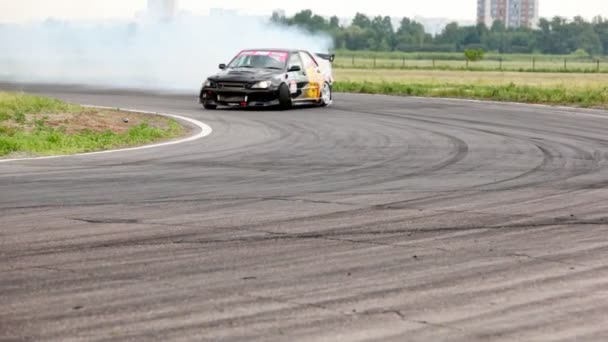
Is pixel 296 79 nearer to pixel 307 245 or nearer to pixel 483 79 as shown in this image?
pixel 307 245

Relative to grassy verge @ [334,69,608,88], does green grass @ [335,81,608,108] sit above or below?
above

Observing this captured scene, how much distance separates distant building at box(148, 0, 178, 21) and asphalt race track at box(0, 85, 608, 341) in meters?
36.3

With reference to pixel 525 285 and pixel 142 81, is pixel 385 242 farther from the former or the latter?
pixel 142 81

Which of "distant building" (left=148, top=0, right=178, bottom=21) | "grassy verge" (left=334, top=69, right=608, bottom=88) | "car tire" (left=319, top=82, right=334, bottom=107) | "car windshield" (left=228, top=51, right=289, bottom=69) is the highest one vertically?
"distant building" (left=148, top=0, right=178, bottom=21)

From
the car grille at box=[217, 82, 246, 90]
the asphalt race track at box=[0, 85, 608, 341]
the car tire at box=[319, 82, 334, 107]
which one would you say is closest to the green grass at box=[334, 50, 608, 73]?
the car tire at box=[319, 82, 334, 107]

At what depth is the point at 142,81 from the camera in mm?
45438

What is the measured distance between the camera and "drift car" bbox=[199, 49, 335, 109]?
28.1m

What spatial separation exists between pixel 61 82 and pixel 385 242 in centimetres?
3783

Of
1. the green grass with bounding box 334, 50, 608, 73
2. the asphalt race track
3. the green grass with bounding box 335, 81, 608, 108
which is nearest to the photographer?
the asphalt race track

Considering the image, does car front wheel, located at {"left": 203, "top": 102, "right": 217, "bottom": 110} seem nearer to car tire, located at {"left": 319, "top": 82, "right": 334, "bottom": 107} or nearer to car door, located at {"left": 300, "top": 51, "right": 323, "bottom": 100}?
car door, located at {"left": 300, "top": 51, "right": 323, "bottom": 100}

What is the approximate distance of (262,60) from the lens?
2955cm

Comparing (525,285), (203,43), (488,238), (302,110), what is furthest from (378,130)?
(203,43)

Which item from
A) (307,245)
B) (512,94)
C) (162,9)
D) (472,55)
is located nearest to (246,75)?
(512,94)

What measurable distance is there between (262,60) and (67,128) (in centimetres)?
968
